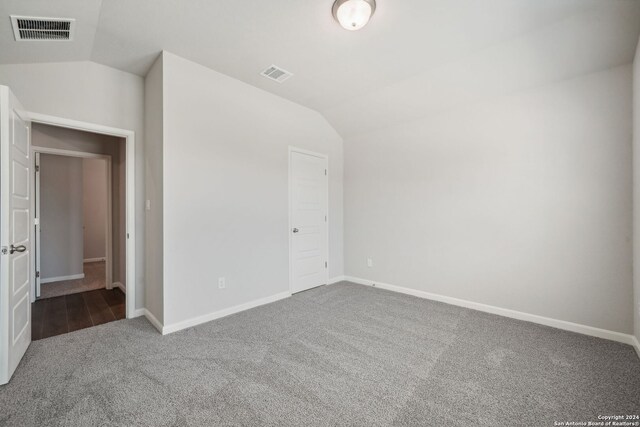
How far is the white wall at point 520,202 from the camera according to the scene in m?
2.60

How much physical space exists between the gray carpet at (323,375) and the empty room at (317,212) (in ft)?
0.06

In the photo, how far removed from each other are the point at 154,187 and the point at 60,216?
349cm

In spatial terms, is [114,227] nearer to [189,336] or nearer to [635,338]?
[189,336]

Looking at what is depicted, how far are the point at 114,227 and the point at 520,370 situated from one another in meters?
5.36

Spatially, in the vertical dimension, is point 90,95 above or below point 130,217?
above

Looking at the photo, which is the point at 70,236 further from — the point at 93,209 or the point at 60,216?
the point at 93,209

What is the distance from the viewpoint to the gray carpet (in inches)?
65.6

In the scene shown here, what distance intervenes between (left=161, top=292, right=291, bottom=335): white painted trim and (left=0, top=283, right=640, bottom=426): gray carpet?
112 millimetres

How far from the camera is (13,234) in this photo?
2098 mm

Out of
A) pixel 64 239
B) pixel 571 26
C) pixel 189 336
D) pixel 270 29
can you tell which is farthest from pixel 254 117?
pixel 64 239

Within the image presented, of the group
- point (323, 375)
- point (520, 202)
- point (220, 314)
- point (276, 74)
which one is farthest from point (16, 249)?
point (520, 202)

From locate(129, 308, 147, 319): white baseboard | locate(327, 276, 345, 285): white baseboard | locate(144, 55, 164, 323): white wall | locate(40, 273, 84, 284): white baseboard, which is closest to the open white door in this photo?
locate(129, 308, 147, 319): white baseboard

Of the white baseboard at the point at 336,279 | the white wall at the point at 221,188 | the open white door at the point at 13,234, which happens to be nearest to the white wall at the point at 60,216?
the open white door at the point at 13,234

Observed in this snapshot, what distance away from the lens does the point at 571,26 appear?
230cm
